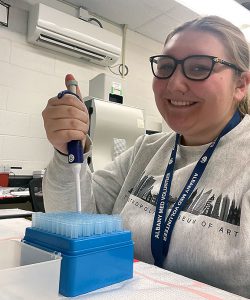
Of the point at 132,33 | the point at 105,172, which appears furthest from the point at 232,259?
the point at 132,33

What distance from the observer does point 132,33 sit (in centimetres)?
332

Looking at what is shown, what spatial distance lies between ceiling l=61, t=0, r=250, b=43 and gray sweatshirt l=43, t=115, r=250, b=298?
201 cm

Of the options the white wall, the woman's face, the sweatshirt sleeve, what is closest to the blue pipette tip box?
the sweatshirt sleeve

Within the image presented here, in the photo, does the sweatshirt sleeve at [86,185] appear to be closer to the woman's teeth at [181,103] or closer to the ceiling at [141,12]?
the woman's teeth at [181,103]

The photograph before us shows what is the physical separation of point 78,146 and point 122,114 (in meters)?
2.00

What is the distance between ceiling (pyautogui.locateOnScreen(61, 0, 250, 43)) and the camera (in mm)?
2758

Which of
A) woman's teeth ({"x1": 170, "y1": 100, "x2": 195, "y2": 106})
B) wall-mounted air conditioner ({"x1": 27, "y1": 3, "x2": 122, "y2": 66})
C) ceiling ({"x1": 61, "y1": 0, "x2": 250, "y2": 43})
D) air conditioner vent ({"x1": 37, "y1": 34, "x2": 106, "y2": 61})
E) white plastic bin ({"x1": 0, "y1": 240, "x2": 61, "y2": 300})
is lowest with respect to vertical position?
white plastic bin ({"x1": 0, "y1": 240, "x2": 61, "y2": 300})

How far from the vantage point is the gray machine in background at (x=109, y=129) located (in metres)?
2.45

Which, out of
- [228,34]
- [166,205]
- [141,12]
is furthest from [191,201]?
[141,12]

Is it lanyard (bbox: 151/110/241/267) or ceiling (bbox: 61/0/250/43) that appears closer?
lanyard (bbox: 151/110/241/267)

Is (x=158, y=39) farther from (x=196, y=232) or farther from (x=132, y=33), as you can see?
(x=196, y=232)

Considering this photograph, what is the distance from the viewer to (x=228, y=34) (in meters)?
0.90

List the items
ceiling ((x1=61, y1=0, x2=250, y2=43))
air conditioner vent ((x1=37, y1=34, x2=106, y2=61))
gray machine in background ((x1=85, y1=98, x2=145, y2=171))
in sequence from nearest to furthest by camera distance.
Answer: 1. gray machine in background ((x1=85, y1=98, x2=145, y2=171))
2. air conditioner vent ((x1=37, y1=34, x2=106, y2=61))
3. ceiling ((x1=61, y1=0, x2=250, y2=43))

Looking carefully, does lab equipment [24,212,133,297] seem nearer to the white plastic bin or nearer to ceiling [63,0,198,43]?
the white plastic bin
